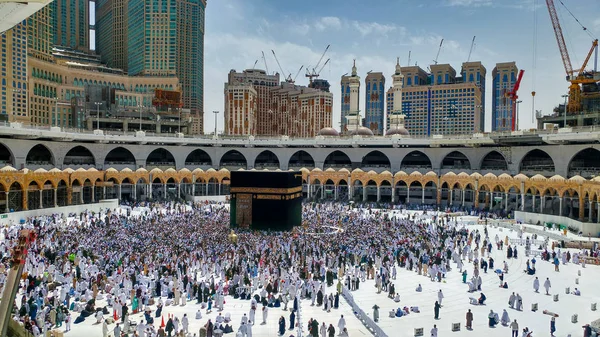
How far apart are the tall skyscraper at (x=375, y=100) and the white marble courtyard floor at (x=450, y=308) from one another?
4273 inches

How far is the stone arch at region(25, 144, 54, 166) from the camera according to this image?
3859 cm

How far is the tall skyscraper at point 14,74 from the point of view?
214ft

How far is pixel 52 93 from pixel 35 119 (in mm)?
4995

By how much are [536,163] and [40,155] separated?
1636 inches

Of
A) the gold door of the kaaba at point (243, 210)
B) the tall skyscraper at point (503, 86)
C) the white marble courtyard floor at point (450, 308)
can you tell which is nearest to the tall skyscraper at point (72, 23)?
the gold door of the kaaba at point (243, 210)

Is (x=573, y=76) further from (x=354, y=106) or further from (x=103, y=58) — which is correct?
(x=103, y=58)

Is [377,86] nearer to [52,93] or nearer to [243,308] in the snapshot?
[52,93]

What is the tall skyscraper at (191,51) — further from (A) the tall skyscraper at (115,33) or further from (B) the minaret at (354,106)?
(B) the minaret at (354,106)

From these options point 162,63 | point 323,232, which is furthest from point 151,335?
point 162,63

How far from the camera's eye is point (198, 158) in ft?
166

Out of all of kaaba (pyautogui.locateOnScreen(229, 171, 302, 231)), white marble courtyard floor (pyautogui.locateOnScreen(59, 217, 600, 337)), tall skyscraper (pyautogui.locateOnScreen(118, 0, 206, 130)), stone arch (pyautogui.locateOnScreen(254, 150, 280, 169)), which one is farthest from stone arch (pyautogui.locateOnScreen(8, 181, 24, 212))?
tall skyscraper (pyautogui.locateOnScreen(118, 0, 206, 130))

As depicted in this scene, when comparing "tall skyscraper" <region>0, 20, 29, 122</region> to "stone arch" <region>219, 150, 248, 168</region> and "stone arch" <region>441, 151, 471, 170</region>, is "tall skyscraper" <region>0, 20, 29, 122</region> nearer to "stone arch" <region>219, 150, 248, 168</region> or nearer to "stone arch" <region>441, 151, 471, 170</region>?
"stone arch" <region>219, 150, 248, 168</region>

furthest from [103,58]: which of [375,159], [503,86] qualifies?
[503,86]

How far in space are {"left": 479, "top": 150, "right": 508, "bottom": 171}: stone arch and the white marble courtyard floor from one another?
79.6ft
